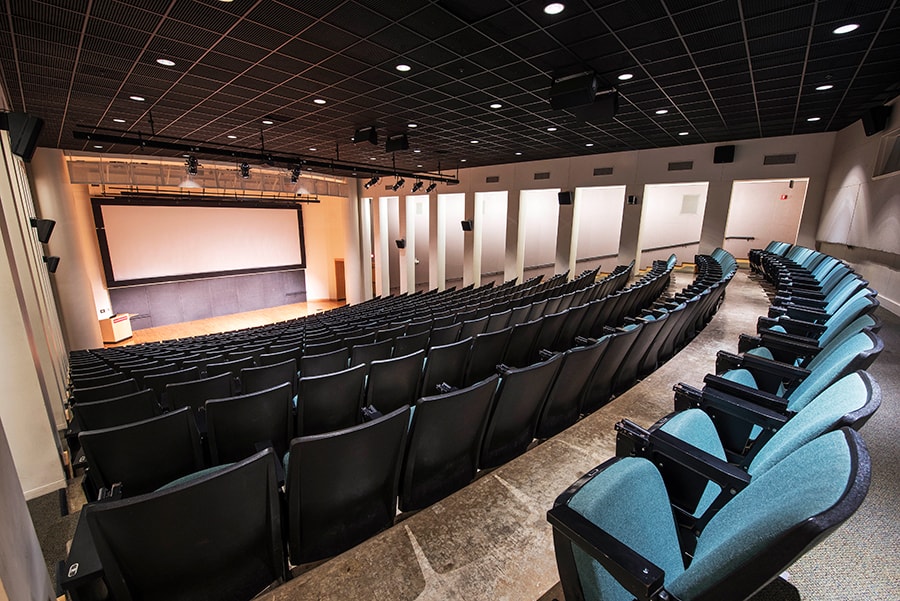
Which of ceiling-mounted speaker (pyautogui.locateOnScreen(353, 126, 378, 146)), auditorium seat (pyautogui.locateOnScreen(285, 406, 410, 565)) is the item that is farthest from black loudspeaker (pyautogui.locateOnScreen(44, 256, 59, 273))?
auditorium seat (pyautogui.locateOnScreen(285, 406, 410, 565))

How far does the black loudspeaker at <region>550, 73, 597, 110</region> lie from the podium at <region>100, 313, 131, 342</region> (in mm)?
15625

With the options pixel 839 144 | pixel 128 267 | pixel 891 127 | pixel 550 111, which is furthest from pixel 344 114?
pixel 128 267

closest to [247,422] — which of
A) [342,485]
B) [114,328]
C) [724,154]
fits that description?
[342,485]

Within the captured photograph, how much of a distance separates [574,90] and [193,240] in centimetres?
1598

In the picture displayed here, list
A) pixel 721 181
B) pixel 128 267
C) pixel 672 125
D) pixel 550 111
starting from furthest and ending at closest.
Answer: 1. pixel 128 267
2. pixel 721 181
3. pixel 672 125
4. pixel 550 111

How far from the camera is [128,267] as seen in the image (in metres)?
13.7

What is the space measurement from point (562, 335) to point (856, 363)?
9.14 ft

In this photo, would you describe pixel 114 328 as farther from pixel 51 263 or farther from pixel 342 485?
pixel 342 485

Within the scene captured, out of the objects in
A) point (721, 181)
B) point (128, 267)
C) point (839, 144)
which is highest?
point (839, 144)

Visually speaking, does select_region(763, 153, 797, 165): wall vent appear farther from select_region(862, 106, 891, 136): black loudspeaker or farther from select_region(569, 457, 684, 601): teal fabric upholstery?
select_region(569, 457, 684, 601): teal fabric upholstery

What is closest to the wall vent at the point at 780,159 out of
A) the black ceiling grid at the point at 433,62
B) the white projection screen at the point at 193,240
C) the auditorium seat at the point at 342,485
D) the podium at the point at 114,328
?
the black ceiling grid at the point at 433,62

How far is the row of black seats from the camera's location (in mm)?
778

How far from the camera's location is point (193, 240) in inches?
596

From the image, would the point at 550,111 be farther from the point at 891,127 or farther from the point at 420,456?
the point at 420,456
